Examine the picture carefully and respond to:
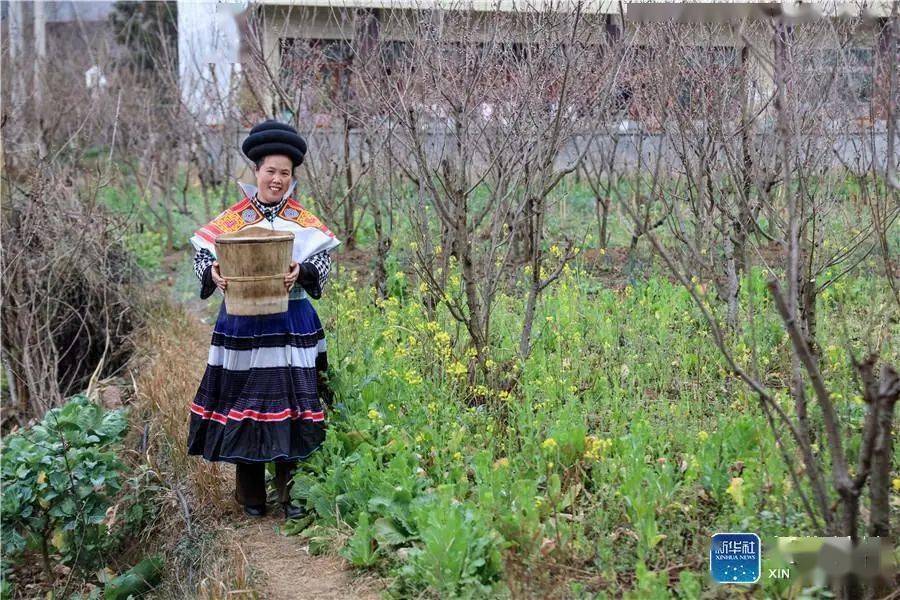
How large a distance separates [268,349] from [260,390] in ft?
0.60

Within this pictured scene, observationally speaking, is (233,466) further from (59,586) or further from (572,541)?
(572,541)

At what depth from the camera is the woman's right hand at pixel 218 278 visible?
421cm

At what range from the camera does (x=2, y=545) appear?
17.5 feet

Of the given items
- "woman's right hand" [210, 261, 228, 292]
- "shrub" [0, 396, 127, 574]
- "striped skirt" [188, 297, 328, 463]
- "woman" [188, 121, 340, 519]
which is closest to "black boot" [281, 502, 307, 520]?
"woman" [188, 121, 340, 519]

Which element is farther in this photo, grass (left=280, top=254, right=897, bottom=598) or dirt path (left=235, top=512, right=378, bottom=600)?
dirt path (left=235, top=512, right=378, bottom=600)

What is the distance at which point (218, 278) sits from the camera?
4.26m

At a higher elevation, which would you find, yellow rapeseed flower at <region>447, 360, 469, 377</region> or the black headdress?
the black headdress

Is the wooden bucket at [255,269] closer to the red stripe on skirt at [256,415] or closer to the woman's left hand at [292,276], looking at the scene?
the woman's left hand at [292,276]

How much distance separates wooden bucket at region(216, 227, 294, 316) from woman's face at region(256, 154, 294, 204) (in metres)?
0.28

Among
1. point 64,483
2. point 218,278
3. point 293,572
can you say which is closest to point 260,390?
point 218,278

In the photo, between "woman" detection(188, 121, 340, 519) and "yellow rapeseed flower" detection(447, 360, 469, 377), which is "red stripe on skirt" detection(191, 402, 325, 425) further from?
"yellow rapeseed flower" detection(447, 360, 469, 377)

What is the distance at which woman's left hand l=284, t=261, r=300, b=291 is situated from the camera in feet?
13.9

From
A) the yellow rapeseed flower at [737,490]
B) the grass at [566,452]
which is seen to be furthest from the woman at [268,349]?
the yellow rapeseed flower at [737,490]

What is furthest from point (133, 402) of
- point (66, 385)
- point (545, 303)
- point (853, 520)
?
point (853, 520)
